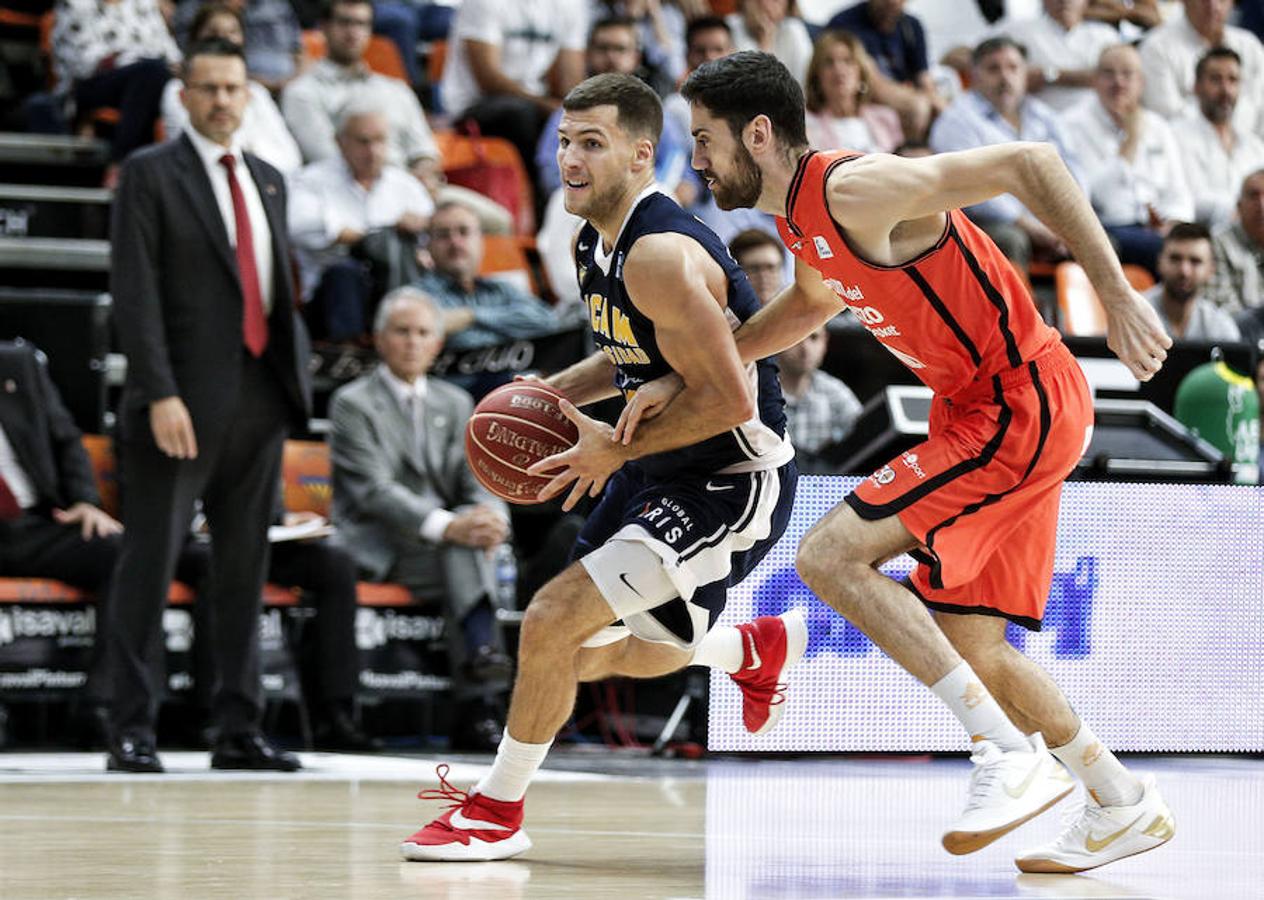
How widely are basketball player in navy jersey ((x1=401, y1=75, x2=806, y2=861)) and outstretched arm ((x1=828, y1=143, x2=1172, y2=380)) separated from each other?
377 millimetres

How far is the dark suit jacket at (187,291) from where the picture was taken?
5895 millimetres

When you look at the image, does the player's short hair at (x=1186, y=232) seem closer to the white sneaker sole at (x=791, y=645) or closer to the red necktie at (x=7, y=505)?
the white sneaker sole at (x=791, y=645)

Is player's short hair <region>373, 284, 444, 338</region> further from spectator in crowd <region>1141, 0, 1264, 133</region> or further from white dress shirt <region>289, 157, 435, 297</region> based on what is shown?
Answer: spectator in crowd <region>1141, 0, 1264, 133</region>

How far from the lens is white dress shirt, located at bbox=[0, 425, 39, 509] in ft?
22.3

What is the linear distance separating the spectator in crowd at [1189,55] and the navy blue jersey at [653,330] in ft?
26.9

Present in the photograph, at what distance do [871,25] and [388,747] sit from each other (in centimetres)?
581

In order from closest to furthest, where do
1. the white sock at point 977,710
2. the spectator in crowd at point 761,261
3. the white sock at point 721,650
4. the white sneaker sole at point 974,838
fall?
the white sneaker sole at point 974,838 → the white sock at point 977,710 → the white sock at point 721,650 → the spectator in crowd at point 761,261

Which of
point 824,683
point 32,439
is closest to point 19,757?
point 32,439

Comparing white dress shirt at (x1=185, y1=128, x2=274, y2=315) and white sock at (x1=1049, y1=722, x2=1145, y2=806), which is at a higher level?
white dress shirt at (x1=185, y1=128, x2=274, y2=315)

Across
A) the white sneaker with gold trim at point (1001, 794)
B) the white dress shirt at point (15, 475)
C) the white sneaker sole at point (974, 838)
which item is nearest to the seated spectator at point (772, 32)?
the white dress shirt at point (15, 475)

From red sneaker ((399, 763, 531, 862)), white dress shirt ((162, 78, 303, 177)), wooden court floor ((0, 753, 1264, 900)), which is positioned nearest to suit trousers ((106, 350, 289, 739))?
wooden court floor ((0, 753, 1264, 900))

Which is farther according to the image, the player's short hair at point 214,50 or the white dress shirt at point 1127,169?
the white dress shirt at point 1127,169

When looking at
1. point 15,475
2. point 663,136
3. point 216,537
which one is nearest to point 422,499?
point 216,537

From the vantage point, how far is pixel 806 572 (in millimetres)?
3861
